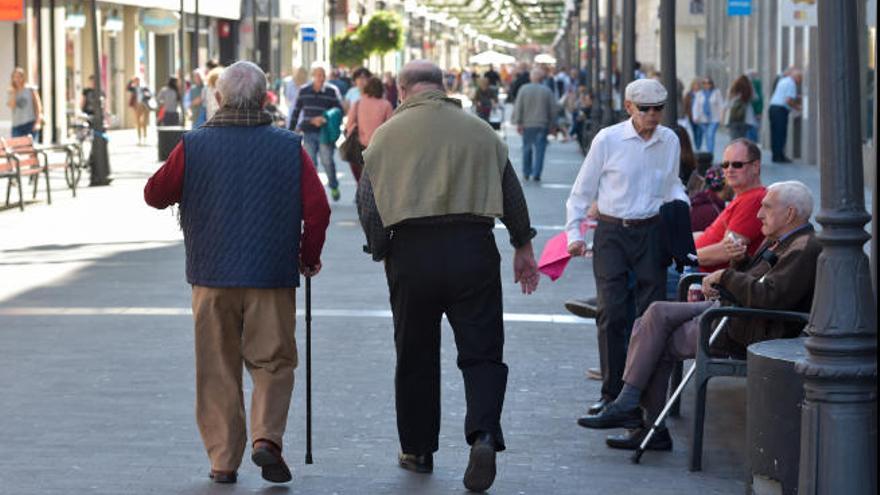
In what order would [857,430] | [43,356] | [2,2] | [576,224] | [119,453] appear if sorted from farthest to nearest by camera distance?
[2,2] → [43,356] → [576,224] → [119,453] → [857,430]

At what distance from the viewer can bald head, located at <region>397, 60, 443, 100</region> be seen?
7.92 meters

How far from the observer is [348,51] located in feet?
255

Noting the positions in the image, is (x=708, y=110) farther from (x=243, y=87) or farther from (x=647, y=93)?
(x=243, y=87)

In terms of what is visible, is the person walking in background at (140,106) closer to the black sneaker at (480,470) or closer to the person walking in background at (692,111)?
the person walking in background at (692,111)

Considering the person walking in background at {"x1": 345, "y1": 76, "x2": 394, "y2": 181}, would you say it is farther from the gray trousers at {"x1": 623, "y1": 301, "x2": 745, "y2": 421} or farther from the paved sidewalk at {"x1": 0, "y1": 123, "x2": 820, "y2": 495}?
the gray trousers at {"x1": 623, "y1": 301, "x2": 745, "y2": 421}

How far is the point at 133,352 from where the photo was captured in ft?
37.5

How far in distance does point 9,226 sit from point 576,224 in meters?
12.4

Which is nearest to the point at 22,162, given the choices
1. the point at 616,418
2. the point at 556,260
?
the point at 556,260

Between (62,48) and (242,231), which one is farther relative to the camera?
(62,48)

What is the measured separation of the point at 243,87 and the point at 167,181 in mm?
457

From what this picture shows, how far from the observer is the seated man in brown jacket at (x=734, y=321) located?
26.3 ft

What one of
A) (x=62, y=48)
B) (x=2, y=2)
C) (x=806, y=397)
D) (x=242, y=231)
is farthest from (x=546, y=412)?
(x=62, y=48)

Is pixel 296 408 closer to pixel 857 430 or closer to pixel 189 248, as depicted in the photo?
pixel 189 248

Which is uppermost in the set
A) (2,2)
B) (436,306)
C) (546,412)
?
(2,2)
